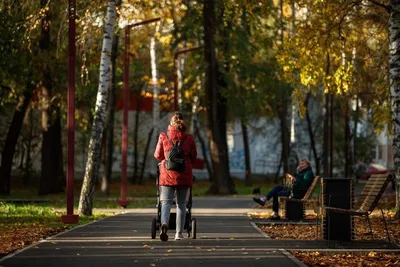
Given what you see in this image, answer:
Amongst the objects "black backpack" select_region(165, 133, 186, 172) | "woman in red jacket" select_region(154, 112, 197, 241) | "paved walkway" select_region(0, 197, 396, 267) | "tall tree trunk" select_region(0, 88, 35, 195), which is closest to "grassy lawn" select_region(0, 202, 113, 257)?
"paved walkway" select_region(0, 197, 396, 267)

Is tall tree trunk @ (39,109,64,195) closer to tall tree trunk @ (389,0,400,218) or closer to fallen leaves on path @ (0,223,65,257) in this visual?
fallen leaves on path @ (0,223,65,257)

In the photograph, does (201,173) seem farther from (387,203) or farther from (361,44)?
(361,44)

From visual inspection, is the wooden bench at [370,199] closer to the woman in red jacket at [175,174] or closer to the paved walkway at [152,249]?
the paved walkway at [152,249]

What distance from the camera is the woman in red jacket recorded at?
1767cm

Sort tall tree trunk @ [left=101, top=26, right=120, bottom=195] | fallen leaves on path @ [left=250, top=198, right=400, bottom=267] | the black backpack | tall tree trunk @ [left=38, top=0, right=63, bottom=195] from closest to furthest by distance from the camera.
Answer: fallen leaves on path @ [left=250, top=198, right=400, bottom=267]
the black backpack
tall tree trunk @ [left=38, top=0, right=63, bottom=195]
tall tree trunk @ [left=101, top=26, right=120, bottom=195]

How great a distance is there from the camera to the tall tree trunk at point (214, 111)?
4772 centimetres

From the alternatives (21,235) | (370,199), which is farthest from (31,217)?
(370,199)

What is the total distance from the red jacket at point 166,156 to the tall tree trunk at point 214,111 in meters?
29.9

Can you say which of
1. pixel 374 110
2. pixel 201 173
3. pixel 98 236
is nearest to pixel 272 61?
pixel 374 110

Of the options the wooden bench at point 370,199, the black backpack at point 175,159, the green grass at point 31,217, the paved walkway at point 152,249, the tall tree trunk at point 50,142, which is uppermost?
the tall tree trunk at point 50,142

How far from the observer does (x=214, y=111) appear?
4869 cm

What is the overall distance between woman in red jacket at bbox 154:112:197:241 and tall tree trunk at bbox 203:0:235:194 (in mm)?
29902

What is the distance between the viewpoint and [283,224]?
78.0 ft

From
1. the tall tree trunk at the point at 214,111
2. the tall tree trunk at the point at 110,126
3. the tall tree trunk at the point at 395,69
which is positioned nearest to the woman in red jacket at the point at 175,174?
the tall tree trunk at the point at 395,69
